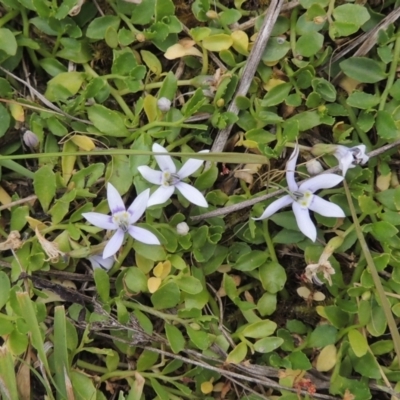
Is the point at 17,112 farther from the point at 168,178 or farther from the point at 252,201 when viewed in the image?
the point at 252,201

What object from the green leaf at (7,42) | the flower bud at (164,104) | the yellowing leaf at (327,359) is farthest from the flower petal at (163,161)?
the yellowing leaf at (327,359)

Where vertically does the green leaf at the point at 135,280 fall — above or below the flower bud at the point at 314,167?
below

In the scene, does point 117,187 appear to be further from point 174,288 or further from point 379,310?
point 379,310

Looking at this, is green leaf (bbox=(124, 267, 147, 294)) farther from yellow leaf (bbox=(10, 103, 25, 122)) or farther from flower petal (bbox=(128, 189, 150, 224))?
yellow leaf (bbox=(10, 103, 25, 122))

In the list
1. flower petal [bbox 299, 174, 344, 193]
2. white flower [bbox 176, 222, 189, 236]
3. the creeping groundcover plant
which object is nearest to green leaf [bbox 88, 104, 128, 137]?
the creeping groundcover plant

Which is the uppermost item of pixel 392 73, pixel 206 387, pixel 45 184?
pixel 392 73

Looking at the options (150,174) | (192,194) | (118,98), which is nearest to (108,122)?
(118,98)

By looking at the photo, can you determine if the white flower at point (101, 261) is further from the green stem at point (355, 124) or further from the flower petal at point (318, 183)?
the green stem at point (355, 124)
